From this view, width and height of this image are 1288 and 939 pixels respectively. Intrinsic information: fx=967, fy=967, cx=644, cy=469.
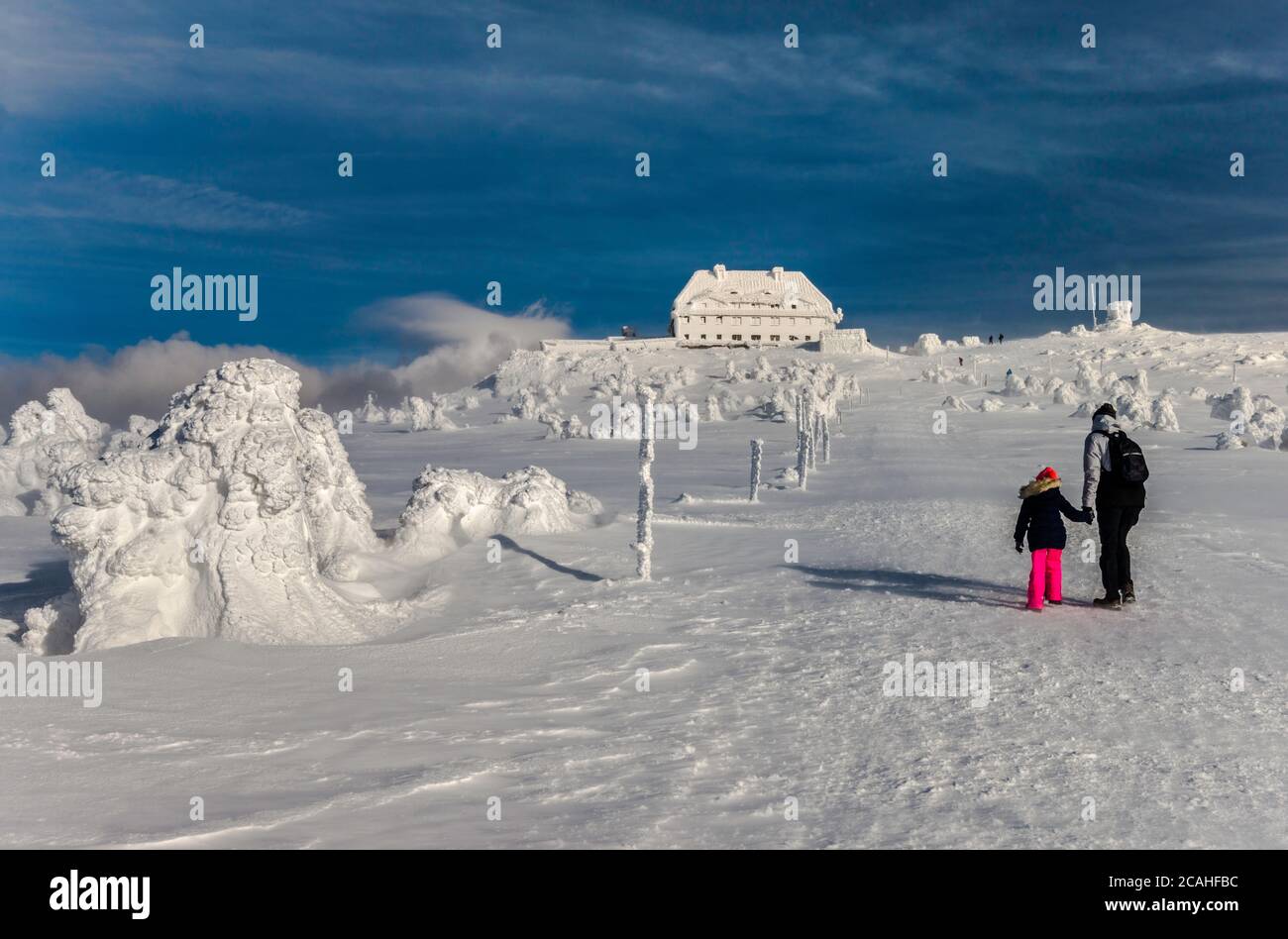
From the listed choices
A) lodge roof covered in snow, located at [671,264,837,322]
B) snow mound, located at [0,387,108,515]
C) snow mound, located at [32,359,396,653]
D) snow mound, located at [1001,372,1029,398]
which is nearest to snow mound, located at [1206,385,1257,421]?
snow mound, located at [1001,372,1029,398]

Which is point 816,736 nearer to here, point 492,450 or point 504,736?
point 504,736

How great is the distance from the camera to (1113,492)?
939cm

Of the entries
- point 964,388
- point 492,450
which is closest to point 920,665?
point 492,450

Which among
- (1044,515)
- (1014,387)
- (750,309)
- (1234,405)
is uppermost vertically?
(750,309)

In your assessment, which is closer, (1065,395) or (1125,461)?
(1125,461)

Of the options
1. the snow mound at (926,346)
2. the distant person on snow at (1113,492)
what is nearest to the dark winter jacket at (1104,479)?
the distant person on snow at (1113,492)

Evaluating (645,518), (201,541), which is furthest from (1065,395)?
(201,541)

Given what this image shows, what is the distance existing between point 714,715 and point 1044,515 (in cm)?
448

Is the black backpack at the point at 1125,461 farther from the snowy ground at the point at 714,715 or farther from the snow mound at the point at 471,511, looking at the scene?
the snow mound at the point at 471,511

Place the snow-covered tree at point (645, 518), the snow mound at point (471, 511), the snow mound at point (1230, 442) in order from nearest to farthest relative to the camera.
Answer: the snow-covered tree at point (645, 518), the snow mound at point (471, 511), the snow mound at point (1230, 442)

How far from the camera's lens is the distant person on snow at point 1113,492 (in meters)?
9.34

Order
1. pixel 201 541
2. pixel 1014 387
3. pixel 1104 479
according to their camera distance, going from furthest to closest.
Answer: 1. pixel 1014 387
2. pixel 201 541
3. pixel 1104 479

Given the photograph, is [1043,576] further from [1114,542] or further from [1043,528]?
[1114,542]

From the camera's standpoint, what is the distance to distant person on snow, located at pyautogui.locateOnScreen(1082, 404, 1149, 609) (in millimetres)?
9344
